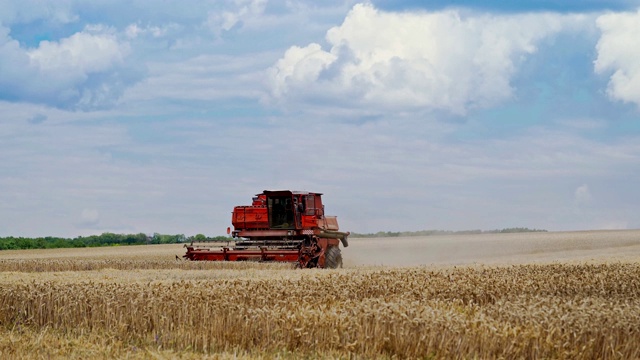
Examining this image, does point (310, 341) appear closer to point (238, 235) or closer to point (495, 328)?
point (495, 328)

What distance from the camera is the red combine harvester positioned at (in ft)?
86.8

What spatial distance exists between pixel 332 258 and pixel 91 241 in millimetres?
49756

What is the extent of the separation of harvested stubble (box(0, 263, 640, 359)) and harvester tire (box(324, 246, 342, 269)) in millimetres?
11787

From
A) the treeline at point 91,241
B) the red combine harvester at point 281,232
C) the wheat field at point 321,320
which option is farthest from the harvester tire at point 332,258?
the treeline at point 91,241

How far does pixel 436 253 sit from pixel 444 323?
119 ft

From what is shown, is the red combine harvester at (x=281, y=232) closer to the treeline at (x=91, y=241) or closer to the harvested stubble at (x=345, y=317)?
the harvested stubble at (x=345, y=317)

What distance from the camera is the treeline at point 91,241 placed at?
210ft

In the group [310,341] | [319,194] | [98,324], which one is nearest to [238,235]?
[319,194]

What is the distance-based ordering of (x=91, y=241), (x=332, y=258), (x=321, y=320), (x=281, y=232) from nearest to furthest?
(x=321, y=320) < (x=281, y=232) < (x=332, y=258) < (x=91, y=241)

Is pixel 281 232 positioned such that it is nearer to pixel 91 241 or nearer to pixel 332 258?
pixel 332 258

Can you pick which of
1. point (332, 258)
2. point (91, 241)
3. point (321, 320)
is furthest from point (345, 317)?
point (91, 241)

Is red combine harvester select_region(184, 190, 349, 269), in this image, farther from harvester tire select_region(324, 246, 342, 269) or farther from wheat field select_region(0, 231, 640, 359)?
wheat field select_region(0, 231, 640, 359)

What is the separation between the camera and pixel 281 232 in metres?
27.9

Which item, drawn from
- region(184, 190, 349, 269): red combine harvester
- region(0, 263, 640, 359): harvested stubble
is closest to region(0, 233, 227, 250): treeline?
region(184, 190, 349, 269): red combine harvester
